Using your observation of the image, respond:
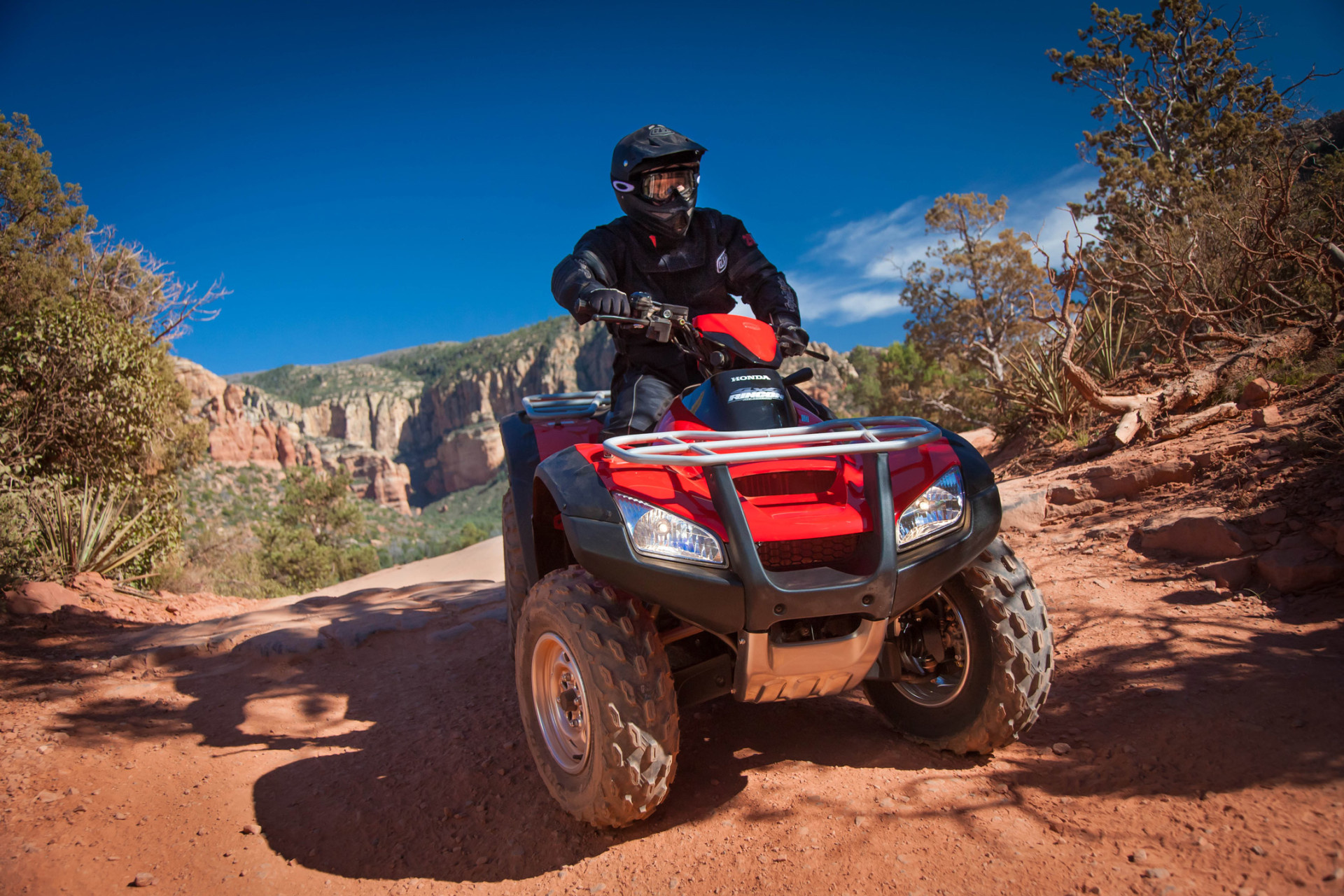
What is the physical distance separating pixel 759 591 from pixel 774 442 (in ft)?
1.46

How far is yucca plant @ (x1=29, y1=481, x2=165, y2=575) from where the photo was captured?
694 cm

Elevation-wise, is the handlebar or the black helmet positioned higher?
the black helmet

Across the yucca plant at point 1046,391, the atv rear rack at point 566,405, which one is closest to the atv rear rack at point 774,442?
the atv rear rack at point 566,405

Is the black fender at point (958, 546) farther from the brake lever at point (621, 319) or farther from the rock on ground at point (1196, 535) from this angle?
the rock on ground at point (1196, 535)

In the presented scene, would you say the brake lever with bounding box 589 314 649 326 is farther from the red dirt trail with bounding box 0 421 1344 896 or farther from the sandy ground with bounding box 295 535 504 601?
the sandy ground with bounding box 295 535 504 601

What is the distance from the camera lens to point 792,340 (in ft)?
10.6

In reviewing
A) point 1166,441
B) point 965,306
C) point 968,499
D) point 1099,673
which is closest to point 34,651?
point 968,499

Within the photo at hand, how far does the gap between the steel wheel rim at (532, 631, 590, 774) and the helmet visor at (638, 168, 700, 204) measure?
214 cm

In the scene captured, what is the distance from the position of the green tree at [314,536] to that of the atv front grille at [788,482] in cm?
2779

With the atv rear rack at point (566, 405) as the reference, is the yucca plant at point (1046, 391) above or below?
above

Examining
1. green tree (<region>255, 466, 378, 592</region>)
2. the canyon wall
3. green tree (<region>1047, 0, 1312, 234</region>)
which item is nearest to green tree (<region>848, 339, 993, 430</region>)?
green tree (<region>1047, 0, 1312, 234</region>)

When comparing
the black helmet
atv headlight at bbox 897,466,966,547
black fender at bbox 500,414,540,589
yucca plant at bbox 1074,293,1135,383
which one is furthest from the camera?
yucca plant at bbox 1074,293,1135,383

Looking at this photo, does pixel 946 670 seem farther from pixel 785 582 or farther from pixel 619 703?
pixel 619 703

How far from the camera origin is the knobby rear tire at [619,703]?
212 cm
